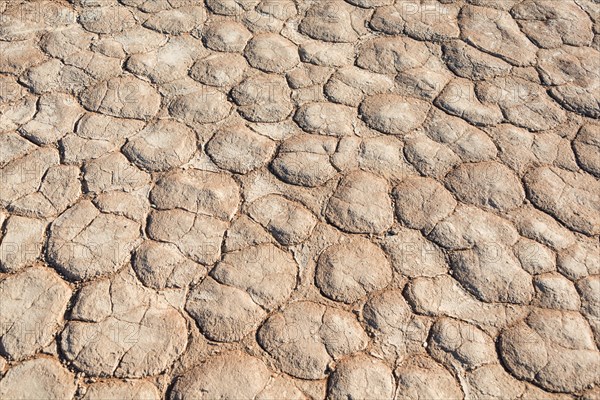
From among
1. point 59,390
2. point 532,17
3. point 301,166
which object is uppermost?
point 532,17

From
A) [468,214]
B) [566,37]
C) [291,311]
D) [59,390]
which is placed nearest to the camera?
[59,390]

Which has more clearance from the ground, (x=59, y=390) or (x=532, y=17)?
(x=532, y=17)

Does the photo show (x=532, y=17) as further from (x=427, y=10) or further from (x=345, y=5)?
(x=345, y=5)

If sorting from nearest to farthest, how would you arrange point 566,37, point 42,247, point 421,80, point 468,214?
point 42,247, point 468,214, point 421,80, point 566,37

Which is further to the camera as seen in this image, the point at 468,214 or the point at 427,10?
the point at 427,10

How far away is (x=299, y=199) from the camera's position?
102 inches

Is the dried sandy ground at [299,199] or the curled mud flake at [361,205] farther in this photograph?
the curled mud flake at [361,205]

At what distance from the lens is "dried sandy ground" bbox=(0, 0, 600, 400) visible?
6.95ft

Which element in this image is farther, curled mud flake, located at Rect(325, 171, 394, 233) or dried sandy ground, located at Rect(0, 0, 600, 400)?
curled mud flake, located at Rect(325, 171, 394, 233)

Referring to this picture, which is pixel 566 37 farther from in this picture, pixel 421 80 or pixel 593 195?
pixel 593 195

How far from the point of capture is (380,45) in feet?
10.8

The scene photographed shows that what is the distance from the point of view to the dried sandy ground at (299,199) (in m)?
2.12

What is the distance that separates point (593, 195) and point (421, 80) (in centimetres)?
91

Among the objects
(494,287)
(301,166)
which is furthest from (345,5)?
(494,287)
